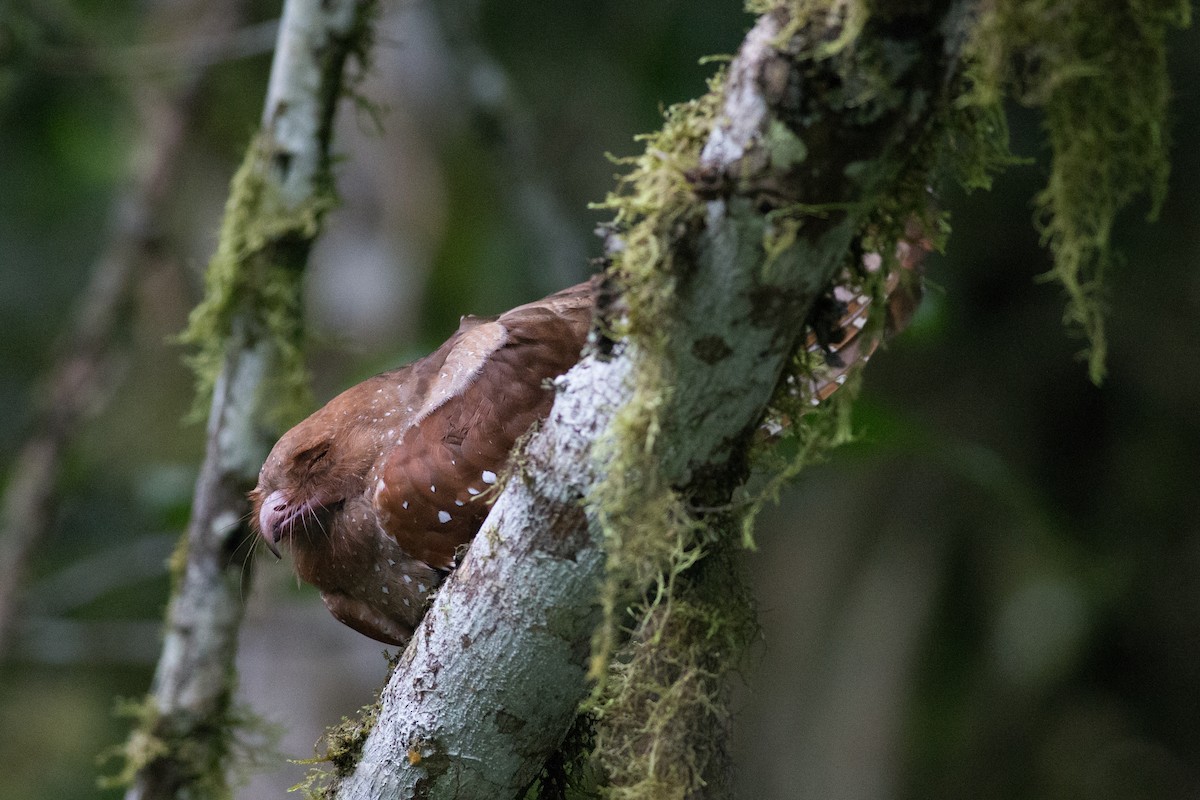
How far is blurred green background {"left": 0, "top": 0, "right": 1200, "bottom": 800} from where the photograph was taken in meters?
4.43

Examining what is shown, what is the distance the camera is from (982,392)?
5.29 m

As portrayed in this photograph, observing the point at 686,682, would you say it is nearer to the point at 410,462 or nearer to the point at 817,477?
the point at 410,462

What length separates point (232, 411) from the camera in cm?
280

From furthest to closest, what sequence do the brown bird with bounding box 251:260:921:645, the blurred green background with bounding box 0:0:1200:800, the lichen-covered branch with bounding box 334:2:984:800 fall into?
the blurred green background with bounding box 0:0:1200:800 < the brown bird with bounding box 251:260:921:645 < the lichen-covered branch with bounding box 334:2:984:800

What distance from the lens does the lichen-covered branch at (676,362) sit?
1.11 metres

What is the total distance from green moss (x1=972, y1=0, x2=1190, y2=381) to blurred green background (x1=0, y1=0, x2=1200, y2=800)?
8.56 feet

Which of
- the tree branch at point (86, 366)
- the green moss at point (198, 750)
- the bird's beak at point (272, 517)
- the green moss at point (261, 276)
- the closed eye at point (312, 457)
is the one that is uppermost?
the tree branch at point (86, 366)

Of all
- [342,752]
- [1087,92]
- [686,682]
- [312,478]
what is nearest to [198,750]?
[312,478]

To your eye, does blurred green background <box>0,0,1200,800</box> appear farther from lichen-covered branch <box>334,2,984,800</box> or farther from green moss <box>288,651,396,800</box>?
lichen-covered branch <box>334,2,984,800</box>

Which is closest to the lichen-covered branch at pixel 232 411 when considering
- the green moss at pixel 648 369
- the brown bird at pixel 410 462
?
the brown bird at pixel 410 462

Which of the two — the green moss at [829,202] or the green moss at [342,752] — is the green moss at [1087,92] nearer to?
the green moss at [829,202]

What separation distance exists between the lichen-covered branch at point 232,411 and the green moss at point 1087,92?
193 cm

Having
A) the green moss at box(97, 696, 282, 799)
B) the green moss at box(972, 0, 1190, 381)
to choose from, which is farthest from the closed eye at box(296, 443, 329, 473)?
the green moss at box(972, 0, 1190, 381)

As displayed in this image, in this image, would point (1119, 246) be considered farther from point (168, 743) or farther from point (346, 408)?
point (168, 743)
